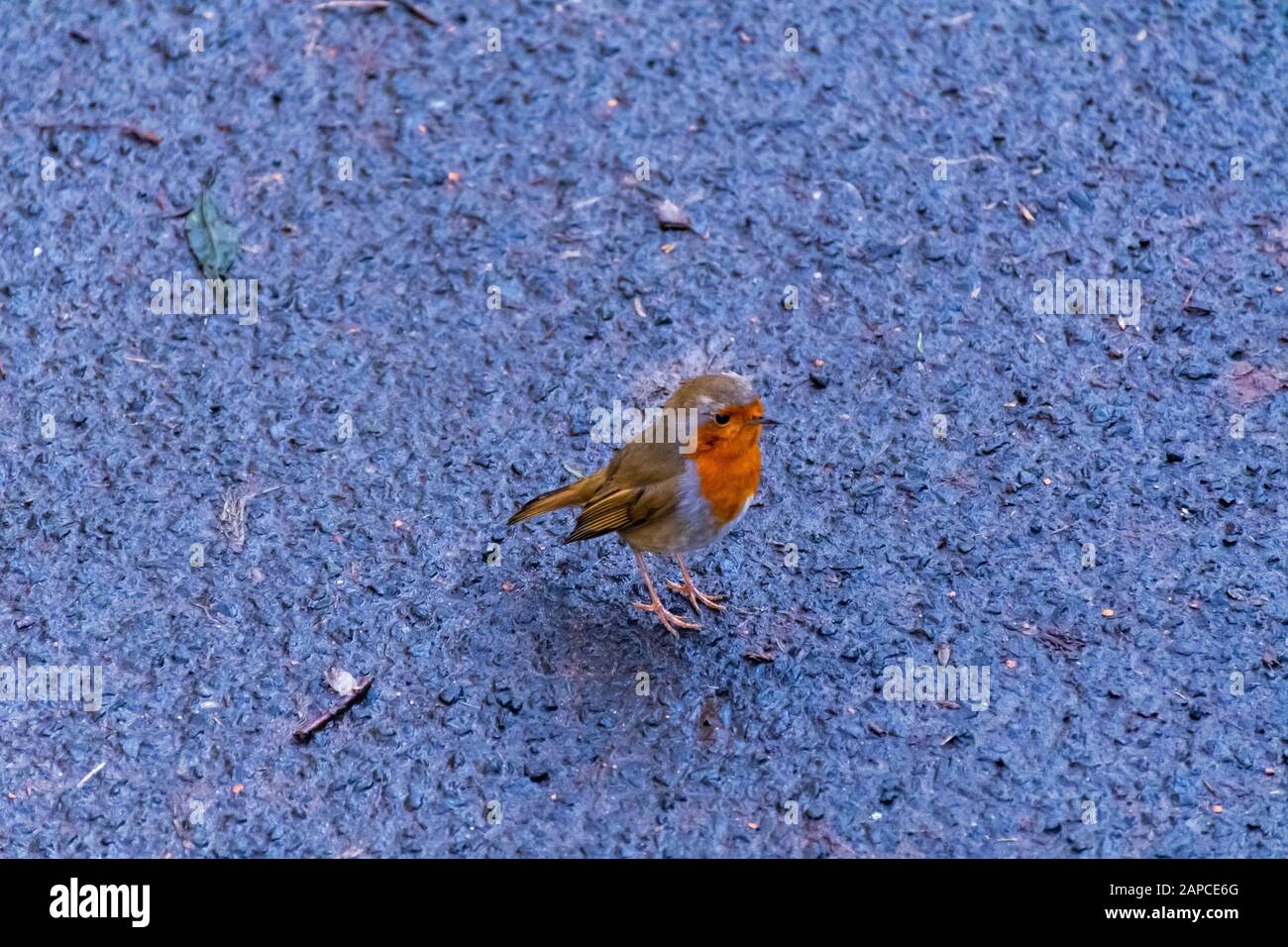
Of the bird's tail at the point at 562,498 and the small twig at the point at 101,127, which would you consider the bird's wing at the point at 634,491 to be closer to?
the bird's tail at the point at 562,498

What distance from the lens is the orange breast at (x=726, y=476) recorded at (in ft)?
13.5

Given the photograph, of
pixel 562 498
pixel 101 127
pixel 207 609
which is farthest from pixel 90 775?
pixel 101 127

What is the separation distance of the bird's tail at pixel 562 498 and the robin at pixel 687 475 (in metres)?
0.06

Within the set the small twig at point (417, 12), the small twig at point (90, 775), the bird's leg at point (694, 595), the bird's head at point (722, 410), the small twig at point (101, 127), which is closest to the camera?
the small twig at point (90, 775)

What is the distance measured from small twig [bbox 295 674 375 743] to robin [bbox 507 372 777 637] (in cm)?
67

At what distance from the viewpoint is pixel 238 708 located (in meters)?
4.03

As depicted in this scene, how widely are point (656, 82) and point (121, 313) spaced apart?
7.20ft

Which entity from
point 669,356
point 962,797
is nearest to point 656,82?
point 669,356

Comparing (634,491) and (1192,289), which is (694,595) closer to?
(634,491)

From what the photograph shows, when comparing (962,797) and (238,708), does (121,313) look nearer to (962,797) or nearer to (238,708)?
(238,708)

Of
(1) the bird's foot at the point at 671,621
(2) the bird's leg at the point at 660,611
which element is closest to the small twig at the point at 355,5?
(2) the bird's leg at the point at 660,611

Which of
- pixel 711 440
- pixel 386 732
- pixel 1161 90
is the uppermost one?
pixel 1161 90

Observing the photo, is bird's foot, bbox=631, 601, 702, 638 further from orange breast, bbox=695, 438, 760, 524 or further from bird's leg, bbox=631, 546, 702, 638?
orange breast, bbox=695, 438, 760, 524
